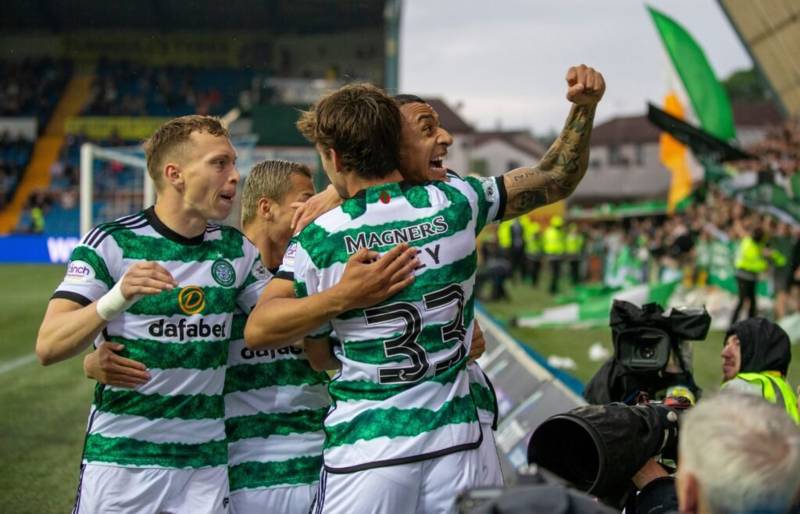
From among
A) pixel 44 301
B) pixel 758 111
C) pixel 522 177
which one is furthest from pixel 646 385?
pixel 758 111

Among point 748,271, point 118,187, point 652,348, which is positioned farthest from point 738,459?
point 118,187

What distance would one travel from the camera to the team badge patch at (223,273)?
3.30 metres

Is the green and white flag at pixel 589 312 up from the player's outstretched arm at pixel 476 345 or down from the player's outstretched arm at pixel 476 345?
down

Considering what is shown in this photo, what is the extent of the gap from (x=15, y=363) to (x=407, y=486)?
418 inches

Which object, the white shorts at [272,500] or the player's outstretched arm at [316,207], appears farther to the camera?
the white shorts at [272,500]

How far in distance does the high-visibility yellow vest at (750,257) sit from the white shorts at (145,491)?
1270 cm

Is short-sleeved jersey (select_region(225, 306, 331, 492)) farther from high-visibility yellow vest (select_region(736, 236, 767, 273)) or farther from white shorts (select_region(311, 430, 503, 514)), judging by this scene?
high-visibility yellow vest (select_region(736, 236, 767, 273))

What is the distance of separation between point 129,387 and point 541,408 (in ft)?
12.1

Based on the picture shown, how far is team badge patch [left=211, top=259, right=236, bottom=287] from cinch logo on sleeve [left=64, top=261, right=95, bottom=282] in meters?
0.38

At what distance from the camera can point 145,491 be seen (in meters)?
3.15

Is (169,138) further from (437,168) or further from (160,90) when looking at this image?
(160,90)

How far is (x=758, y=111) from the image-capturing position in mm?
76000

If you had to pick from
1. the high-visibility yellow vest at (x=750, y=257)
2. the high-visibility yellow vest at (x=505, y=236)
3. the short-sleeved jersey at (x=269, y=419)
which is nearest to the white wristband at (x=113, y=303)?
the short-sleeved jersey at (x=269, y=419)

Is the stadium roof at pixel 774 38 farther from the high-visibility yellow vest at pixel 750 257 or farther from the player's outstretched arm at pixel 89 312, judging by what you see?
the player's outstretched arm at pixel 89 312
